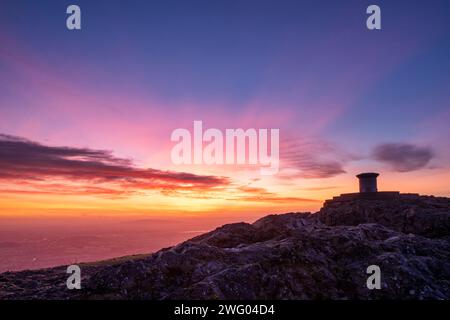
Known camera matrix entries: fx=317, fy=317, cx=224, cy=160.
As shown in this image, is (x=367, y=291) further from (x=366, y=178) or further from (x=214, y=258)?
(x=366, y=178)

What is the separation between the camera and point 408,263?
1872 centimetres

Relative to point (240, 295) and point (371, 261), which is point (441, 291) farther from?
point (240, 295)

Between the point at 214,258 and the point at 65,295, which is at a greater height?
the point at 214,258

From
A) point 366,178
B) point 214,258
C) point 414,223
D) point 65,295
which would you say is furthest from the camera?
point 366,178

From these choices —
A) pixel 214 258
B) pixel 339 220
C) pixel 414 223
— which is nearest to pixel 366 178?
pixel 339 220

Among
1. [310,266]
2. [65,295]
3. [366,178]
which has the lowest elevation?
[65,295]

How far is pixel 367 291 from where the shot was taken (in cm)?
1683
